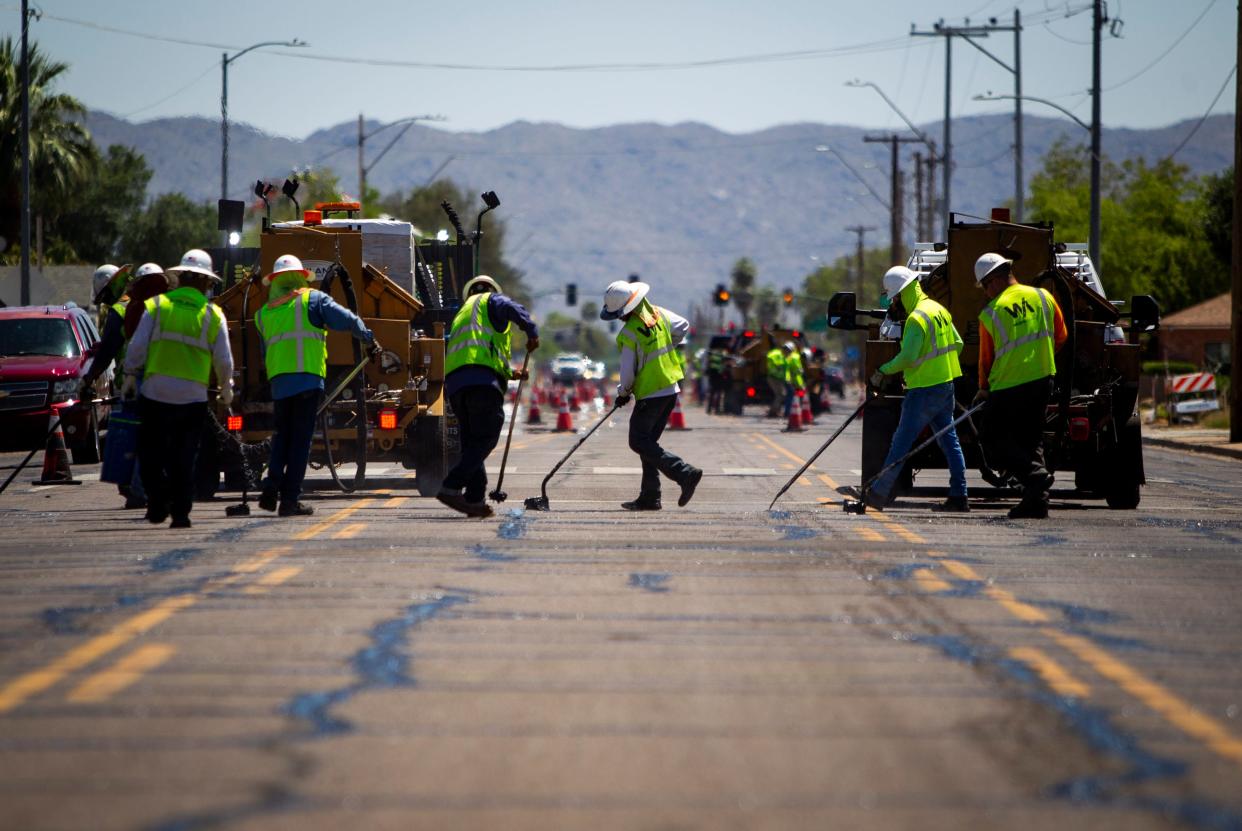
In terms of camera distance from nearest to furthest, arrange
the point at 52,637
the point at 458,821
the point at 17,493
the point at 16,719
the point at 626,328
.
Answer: the point at 458,821
the point at 16,719
the point at 52,637
the point at 626,328
the point at 17,493

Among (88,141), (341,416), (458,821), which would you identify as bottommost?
(458,821)

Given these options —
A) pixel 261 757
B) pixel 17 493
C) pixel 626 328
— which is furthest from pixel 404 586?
pixel 17 493

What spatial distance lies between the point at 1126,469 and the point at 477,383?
18.1 ft

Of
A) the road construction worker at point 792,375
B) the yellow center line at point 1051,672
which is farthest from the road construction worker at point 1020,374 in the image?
the road construction worker at point 792,375

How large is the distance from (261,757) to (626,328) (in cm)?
981

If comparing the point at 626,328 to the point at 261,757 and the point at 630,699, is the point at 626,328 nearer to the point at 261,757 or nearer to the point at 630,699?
the point at 630,699

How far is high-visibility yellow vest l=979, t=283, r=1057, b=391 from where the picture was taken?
1430 cm

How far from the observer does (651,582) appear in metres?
Answer: 9.91

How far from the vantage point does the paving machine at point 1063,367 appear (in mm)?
15680

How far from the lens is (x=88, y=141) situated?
51125mm

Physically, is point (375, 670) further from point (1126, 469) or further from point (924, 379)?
point (1126, 469)

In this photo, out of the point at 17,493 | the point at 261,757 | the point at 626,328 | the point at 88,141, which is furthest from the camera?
the point at 88,141

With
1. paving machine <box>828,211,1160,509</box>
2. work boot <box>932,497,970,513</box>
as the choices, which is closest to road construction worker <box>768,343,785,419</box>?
paving machine <box>828,211,1160,509</box>

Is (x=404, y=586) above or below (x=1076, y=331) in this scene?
below
